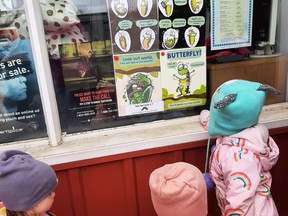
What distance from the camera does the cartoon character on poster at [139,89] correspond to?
1619mm

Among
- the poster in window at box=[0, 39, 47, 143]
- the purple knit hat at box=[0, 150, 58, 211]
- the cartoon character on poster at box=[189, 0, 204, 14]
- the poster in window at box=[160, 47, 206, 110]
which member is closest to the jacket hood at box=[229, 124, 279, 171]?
the poster in window at box=[160, 47, 206, 110]

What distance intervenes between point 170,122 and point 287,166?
0.75m

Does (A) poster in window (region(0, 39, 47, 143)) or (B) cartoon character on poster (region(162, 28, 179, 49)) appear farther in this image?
(B) cartoon character on poster (region(162, 28, 179, 49))

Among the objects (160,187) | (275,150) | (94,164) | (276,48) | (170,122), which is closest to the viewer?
(160,187)

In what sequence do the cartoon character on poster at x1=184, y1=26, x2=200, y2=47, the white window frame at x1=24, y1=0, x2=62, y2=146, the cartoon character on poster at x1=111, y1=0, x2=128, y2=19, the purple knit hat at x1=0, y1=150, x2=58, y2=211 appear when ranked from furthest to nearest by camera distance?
the cartoon character on poster at x1=184, y1=26, x2=200, y2=47
the cartoon character on poster at x1=111, y1=0, x2=128, y2=19
the white window frame at x1=24, y1=0, x2=62, y2=146
the purple knit hat at x1=0, y1=150, x2=58, y2=211

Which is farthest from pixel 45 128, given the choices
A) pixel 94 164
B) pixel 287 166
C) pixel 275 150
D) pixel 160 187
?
pixel 287 166

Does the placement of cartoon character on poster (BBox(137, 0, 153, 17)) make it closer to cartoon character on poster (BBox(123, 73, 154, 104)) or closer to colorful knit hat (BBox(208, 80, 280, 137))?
cartoon character on poster (BBox(123, 73, 154, 104))

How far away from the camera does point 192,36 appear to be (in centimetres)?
162

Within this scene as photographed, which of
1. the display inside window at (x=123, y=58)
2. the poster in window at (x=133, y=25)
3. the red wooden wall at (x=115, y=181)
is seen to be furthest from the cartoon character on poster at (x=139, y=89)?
the red wooden wall at (x=115, y=181)

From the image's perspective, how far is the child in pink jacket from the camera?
122 centimetres

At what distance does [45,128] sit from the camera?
1.58m

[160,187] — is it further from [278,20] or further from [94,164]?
[278,20]

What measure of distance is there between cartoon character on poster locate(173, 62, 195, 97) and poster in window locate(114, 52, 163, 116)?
11cm

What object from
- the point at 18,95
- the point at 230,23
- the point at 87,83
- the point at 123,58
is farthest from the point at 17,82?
the point at 230,23
